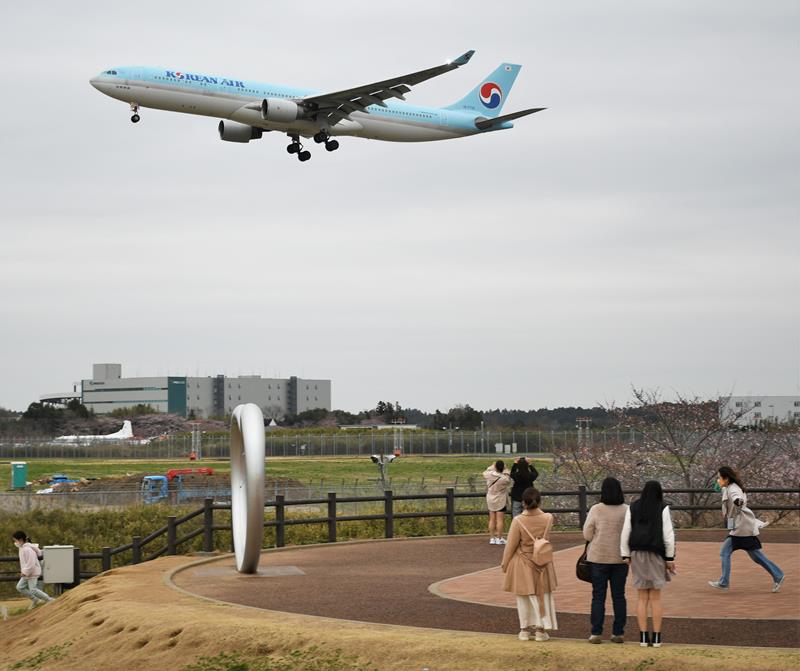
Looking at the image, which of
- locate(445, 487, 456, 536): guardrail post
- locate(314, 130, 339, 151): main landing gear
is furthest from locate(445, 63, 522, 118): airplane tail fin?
locate(445, 487, 456, 536): guardrail post

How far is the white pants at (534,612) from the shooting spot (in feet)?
38.2

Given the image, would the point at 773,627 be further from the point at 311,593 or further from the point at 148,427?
the point at 148,427

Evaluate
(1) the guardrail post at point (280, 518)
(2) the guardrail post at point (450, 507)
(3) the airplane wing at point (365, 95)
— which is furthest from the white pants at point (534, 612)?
(3) the airplane wing at point (365, 95)

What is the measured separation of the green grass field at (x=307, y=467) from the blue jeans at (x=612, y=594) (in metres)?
47.0

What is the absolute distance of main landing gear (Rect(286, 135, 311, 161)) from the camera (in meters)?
45.7

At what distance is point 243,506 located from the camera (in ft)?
61.8

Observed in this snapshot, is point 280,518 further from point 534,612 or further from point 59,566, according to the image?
point 534,612

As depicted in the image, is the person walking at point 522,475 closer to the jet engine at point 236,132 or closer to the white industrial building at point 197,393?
the jet engine at point 236,132

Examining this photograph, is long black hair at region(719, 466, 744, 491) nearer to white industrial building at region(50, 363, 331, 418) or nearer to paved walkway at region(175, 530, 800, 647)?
paved walkway at region(175, 530, 800, 647)

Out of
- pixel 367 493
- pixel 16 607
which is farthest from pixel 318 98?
pixel 16 607

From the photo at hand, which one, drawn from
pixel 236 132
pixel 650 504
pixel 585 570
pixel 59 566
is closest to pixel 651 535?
pixel 650 504

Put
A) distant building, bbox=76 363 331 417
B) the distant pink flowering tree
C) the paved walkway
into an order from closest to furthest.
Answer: the paved walkway
the distant pink flowering tree
distant building, bbox=76 363 331 417

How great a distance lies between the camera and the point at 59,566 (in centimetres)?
2173

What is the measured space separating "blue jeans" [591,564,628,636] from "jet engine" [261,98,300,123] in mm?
32824
